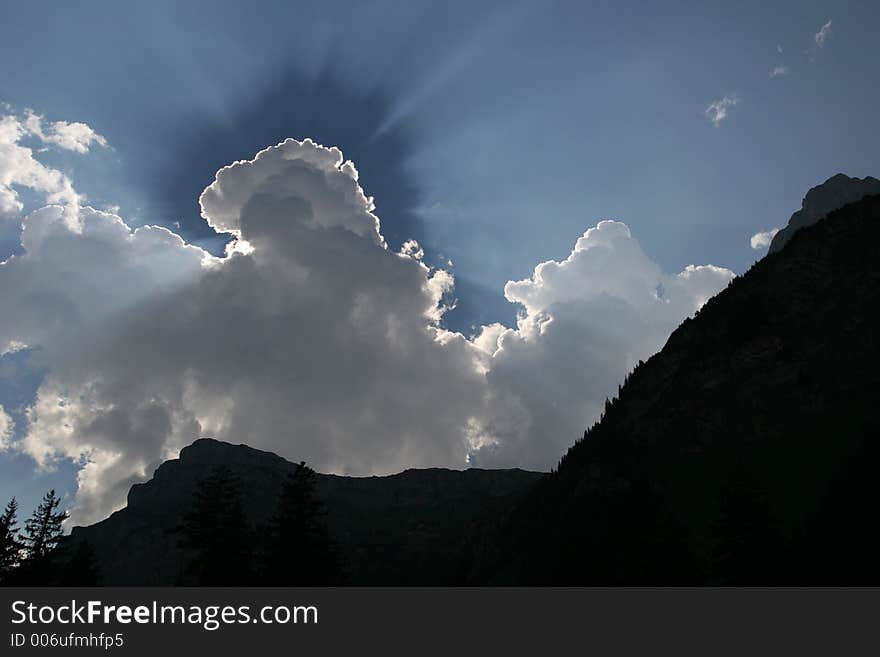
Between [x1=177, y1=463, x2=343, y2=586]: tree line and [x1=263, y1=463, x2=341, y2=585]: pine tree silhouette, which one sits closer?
[x1=263, y1=463, x2=341, y2=585]: pine tree silhouette

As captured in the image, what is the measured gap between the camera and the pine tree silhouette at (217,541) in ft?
140

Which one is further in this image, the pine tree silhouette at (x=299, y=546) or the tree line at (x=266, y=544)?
the tree line at (x=266, y=544)

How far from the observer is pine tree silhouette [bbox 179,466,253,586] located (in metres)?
42.7

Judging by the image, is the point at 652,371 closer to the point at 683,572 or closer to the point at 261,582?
the point at 683,572

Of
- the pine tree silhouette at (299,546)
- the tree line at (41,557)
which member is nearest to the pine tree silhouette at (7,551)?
the tree line at (41,557)

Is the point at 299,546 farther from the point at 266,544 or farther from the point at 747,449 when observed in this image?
the point at 747,449

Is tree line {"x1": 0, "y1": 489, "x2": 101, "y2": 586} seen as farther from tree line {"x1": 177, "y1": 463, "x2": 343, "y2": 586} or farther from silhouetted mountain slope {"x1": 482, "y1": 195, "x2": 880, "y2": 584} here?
silhouetted mountain slope {"x1": 482, "y1": 195, "x2": 880, "y2": 584}

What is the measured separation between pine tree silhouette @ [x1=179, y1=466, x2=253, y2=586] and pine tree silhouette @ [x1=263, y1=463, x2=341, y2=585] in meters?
2.08

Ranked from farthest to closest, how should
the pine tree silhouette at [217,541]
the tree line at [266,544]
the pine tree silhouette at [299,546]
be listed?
1. the pine tree silhouette at [217,541]
2. the tree line at [266,544]
3. the pine tree silhouette at [299,546]

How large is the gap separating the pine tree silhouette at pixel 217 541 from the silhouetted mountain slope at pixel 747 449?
1432 inches

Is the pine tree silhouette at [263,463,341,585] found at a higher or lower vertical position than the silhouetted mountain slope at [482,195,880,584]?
lower

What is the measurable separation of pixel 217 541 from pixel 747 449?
9867 cm

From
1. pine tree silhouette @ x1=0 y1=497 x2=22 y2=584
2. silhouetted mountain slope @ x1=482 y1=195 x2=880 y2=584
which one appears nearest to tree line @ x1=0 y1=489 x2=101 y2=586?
pine tree silhouette @ x1=0 y1=497 x2=22 y2=584

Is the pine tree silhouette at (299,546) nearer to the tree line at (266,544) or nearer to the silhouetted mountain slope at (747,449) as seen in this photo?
the tree line at (266,544)
